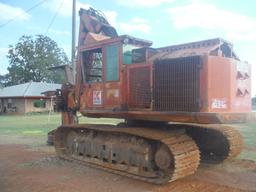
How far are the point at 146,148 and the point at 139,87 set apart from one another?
4.54 ft

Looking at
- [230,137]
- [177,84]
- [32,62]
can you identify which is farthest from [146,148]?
[32,62]

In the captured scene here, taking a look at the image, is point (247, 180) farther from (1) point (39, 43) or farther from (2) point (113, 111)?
(1) point (39, 43)

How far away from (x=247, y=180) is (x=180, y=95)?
8.38 feet

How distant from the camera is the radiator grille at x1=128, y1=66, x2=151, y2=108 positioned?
27.9ft

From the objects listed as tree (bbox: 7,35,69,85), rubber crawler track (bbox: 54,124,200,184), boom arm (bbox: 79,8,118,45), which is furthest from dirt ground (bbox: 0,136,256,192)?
tree (bbox: 7,35,69,85)

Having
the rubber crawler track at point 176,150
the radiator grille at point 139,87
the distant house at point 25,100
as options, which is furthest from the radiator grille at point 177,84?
the distant house at point 25,100

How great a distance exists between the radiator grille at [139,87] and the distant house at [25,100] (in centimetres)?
3800

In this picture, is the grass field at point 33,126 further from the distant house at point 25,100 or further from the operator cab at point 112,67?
the distant house at point 25,100

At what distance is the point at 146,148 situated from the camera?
845 cm

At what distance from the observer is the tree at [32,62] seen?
61.2 m

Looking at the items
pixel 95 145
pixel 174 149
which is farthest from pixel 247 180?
pixel 95 145

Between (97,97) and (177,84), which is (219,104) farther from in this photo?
(97,97)

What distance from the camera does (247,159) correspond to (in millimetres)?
10930

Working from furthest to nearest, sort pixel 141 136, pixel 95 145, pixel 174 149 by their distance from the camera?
pixel 95 145
pixel 141 136
pixel 174 149
